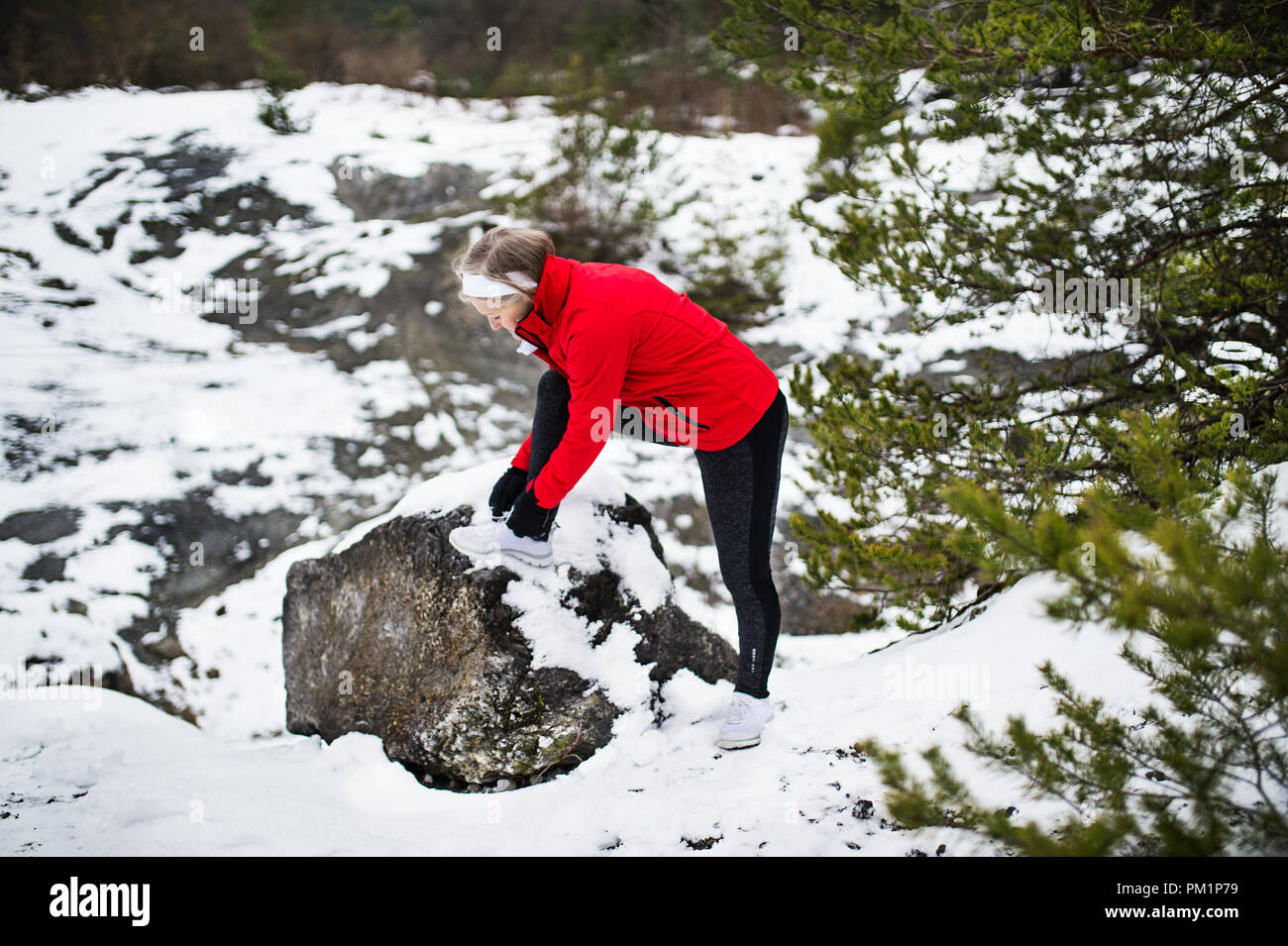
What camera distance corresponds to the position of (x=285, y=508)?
4867 mm

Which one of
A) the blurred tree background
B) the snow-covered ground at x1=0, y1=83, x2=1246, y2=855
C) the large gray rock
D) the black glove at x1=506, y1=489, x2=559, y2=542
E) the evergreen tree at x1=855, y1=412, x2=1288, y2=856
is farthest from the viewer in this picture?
the blurred tree background

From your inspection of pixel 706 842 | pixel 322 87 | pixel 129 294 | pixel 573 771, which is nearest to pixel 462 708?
pixel 573 771

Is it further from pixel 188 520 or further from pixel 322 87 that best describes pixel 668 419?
pixel 322 87

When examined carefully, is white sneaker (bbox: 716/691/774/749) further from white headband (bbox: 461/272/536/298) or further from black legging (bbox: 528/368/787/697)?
white headband (bbox: 461/272/536/298)

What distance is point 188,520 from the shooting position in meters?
4.52

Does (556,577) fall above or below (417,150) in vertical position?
below

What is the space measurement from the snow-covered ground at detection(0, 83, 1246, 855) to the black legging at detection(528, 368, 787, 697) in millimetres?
352

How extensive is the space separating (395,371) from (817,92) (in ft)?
14.1

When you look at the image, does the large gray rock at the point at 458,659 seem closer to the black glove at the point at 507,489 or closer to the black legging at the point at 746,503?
the black glove at the point at 507,489

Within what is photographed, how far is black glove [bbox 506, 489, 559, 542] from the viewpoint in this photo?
2406 millimetres

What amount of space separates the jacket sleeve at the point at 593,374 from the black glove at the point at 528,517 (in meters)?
0.33

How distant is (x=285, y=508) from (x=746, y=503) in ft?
12.4

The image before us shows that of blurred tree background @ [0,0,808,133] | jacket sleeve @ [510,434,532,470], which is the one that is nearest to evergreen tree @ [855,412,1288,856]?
jacket sleeve @ [510,434,532,470]

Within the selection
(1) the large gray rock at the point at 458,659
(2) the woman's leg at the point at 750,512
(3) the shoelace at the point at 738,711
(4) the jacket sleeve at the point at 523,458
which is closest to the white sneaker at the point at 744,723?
(3) the shoelace at the point at 738,711
